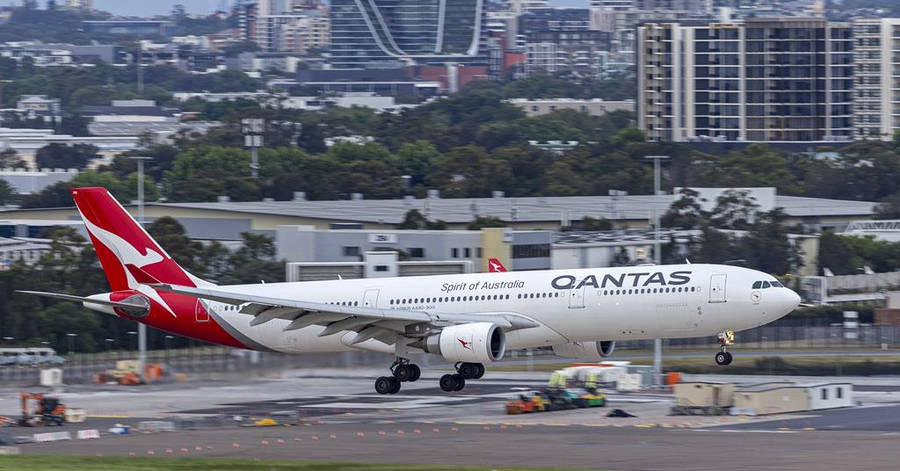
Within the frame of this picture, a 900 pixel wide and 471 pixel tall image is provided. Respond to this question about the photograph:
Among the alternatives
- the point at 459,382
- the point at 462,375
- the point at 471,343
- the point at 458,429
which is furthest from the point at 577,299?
the point at 458,429

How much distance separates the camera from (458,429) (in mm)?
56812

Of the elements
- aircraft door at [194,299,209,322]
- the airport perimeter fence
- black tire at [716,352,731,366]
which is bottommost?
the airport perimeter fence

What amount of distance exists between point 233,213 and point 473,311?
80009 mm

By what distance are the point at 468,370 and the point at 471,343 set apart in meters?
4.05

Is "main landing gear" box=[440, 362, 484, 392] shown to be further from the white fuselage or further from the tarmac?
the white fuselage

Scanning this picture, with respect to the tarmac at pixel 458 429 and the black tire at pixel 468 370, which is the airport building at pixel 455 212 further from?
the black tire at pixel 468 370

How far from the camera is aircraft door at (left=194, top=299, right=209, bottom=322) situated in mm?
67938

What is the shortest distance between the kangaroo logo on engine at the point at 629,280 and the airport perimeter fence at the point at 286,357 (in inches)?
330

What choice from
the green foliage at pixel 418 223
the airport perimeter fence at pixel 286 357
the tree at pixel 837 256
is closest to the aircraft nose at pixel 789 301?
the airport perimeter fence at pixel 286 357

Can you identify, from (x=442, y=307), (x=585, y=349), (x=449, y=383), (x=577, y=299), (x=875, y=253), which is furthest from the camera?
(x=875, y=253)

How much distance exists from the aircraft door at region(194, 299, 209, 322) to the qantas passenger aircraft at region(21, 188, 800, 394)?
42mm

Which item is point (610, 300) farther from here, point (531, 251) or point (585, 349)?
point (531, 251)

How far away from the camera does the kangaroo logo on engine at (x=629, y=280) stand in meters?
62.7

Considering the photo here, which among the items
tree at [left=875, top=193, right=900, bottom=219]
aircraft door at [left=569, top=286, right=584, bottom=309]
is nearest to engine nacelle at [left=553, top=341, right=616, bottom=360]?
aircraft door at [left=569, top=286, right=584, bottom=309]
